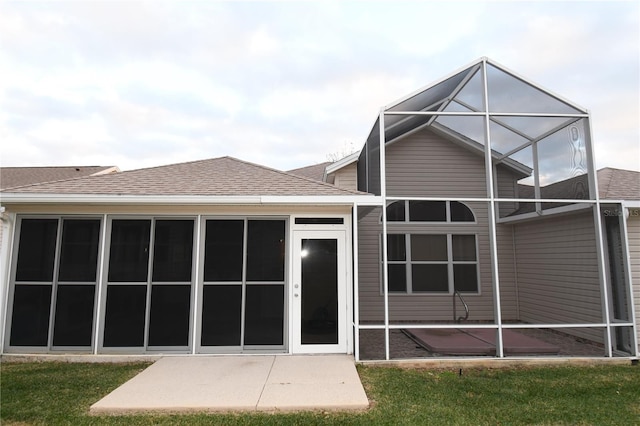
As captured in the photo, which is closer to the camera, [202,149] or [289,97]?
[289,97]

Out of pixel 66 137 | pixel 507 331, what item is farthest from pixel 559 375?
pixel 66 137

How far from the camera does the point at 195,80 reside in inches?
499

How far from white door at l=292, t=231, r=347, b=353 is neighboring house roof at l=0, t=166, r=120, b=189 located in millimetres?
7802

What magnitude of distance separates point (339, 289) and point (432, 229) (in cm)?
400

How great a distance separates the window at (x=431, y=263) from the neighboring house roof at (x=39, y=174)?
880 centimetres

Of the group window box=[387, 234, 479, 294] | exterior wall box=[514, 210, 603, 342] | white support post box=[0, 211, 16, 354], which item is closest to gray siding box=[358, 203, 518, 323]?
window box=[387, 234, 479, 294]

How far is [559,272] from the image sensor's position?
7195mm

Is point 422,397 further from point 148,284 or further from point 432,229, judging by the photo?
point 432,229

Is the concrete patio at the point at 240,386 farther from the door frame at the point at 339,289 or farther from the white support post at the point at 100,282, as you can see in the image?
the white support post at the point at 100,282

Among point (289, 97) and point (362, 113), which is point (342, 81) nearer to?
point (289, 97)

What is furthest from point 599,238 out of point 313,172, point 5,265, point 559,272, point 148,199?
point 5,265

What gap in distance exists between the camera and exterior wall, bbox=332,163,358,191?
8242 millimetres

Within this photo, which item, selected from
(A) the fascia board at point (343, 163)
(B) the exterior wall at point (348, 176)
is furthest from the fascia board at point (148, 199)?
(B) the exterior wall at point (348, 176)

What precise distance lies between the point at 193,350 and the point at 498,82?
6659 millimetres
